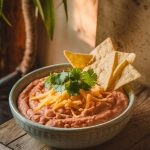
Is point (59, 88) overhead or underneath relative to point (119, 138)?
overhead

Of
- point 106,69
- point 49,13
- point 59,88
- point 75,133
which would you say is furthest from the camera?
point 49,13

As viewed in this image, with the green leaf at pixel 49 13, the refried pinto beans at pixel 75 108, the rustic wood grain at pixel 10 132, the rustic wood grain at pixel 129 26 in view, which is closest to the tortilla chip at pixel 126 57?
the refried pinto beans at pixel 75 108

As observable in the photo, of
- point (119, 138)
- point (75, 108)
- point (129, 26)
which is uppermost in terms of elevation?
point (129, 26)

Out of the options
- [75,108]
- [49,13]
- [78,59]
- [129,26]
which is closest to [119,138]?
[75,108]

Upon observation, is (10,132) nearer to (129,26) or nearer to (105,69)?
(105,69)

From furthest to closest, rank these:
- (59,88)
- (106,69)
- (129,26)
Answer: (129,26), (106,69), (59,88)

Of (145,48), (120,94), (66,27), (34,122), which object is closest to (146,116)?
(120,94)
